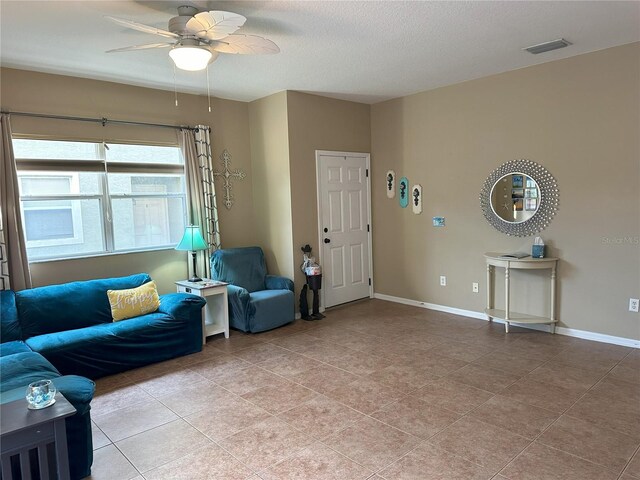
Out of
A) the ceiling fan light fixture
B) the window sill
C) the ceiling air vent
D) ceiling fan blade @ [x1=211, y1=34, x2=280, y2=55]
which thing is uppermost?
the ceiling air vent

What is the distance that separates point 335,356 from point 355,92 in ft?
10.4

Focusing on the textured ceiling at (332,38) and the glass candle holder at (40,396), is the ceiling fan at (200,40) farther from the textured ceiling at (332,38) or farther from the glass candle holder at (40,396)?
the glass candle holder at (40,396)

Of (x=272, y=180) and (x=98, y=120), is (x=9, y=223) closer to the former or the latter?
(x=98, y=120)

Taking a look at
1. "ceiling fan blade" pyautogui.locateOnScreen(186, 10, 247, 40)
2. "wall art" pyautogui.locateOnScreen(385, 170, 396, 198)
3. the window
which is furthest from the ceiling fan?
"wall art" pyautogui.locateOnScreen(385, 170, 396, 198)

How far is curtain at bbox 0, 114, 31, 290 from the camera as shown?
3854 millimetres

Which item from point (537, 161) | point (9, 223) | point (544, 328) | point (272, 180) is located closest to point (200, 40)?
point (9, 223)

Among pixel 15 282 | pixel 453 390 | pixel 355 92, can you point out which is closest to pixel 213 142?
pixel 355 92

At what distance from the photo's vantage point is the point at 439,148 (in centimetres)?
538

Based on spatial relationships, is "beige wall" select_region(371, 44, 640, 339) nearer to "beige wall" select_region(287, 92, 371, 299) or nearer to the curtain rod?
"beige wall" select_region(287, 92, 371, 299)

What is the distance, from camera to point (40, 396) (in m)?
2.03

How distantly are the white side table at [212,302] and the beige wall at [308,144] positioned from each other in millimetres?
1028

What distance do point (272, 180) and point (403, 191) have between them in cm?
175

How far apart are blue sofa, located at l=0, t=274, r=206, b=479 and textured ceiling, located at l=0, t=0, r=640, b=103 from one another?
2069 mm

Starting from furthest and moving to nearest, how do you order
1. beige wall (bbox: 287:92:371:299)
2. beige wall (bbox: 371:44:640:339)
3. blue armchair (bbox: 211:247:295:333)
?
1. beige wall (bbox: 287:92:371:299)
2. blue armchair (bbox: 211:247:295:333)
3. beige wall (bbox: 371:44:640:339)
